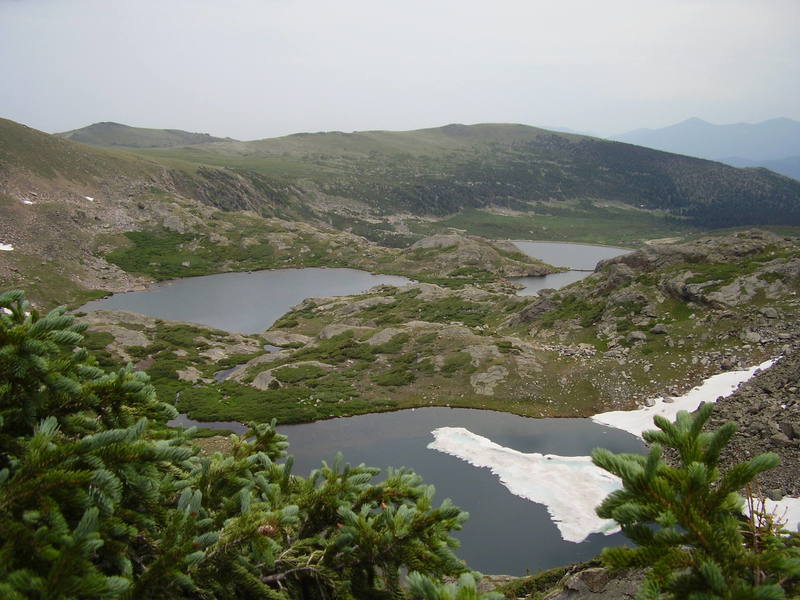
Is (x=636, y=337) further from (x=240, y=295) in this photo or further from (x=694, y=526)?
(x=240, y=295)

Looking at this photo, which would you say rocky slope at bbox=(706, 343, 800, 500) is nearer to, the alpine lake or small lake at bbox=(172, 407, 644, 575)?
the alpine lake

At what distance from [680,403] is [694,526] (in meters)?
46.7

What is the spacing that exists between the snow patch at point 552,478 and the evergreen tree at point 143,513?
23.6 m

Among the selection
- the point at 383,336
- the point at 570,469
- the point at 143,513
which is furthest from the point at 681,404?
the point at 143,513

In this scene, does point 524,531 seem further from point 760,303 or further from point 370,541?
point 760,303

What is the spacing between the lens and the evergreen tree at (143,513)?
504cm

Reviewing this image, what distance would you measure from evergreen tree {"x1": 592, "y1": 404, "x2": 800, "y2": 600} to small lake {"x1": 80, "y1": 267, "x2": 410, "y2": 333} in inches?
3851

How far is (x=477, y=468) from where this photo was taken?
37.3 metres

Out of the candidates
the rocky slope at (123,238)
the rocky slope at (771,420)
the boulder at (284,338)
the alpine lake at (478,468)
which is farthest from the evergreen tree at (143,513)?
the rocky slope at (123,238)

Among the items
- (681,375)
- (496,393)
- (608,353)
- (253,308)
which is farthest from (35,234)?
(681,375)

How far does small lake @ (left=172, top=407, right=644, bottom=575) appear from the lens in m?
28.3

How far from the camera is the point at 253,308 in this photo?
113 m

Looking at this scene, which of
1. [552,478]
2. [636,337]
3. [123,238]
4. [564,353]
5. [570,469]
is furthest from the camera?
[123,238]

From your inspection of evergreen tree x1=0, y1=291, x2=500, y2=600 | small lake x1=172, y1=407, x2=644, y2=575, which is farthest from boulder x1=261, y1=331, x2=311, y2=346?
evergreen tree x1=0, y1=291, x2=500, y2=600
